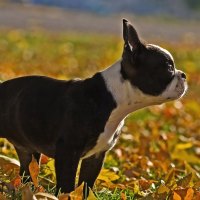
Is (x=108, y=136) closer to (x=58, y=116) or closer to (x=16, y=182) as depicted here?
(x=58, y=116)

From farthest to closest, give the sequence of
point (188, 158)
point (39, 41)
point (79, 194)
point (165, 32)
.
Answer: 1. point (165, 32)
2. point (39, 41)
3. point (188, 158)
4. point (79, 194)

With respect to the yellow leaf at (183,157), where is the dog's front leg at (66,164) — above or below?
above

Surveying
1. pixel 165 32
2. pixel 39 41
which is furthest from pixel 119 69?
pixel 165 32

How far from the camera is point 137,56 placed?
4504 millimetres

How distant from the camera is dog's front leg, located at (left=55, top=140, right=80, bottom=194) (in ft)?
14.4

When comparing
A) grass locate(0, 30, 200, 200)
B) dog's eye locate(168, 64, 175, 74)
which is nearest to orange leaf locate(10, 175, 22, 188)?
grass locate(0, 30, 200, 200)

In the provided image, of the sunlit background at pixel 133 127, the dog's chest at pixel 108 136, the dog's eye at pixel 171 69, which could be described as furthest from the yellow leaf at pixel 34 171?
the dog's eye at pixel 171 69

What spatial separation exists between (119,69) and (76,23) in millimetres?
29390

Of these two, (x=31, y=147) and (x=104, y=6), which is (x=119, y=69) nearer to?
(x=31, y=147)

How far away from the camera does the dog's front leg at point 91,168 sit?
4.80 meters

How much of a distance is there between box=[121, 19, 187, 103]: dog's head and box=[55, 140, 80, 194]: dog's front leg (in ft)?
1.71

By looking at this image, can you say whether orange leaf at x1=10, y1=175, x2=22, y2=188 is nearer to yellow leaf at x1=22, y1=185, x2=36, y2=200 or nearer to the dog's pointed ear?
yellow leaf at x1=22, y1=185, x2=36, y2=200

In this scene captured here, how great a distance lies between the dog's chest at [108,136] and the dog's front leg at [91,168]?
0.20 metres

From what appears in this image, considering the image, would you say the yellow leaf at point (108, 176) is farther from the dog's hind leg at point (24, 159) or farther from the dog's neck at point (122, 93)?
the dog's neck at point (122, 93)
